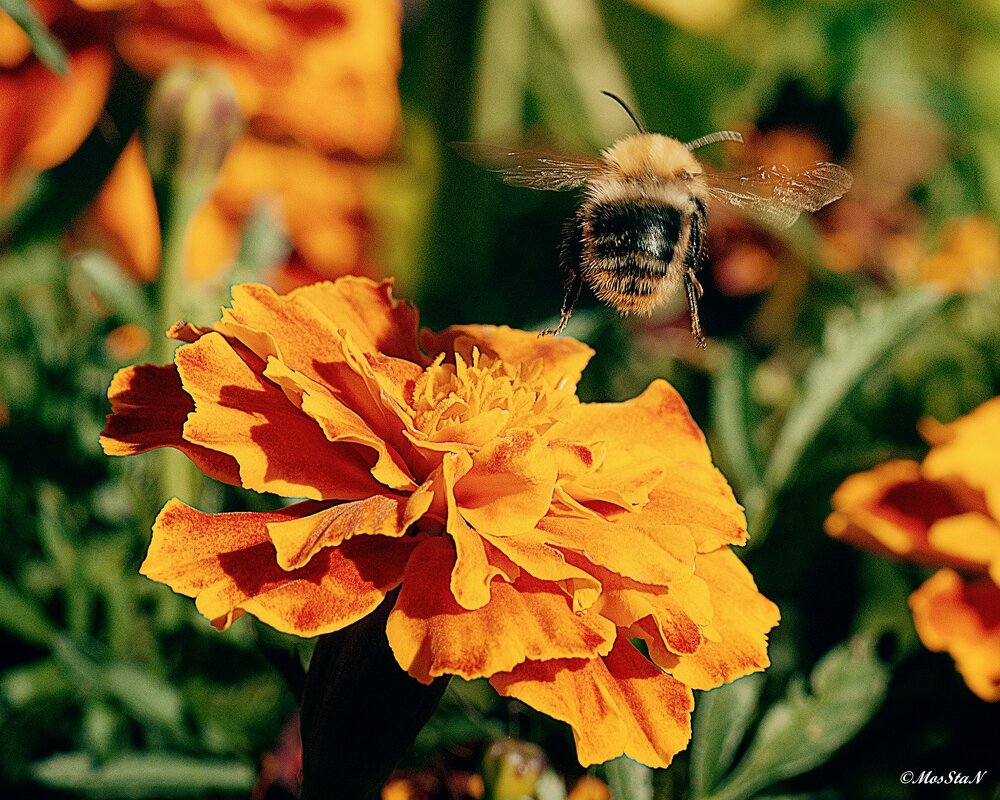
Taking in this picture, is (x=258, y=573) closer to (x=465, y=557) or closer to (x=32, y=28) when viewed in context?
(x=465, y=557)

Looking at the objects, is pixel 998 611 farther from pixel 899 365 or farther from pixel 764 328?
pixel 764 328

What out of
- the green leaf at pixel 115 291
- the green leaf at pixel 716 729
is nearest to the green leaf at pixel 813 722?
the green leaf at pixel 716 729

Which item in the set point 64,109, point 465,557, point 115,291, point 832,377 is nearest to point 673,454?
point 465,557

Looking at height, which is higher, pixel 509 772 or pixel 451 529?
pixel 451 529

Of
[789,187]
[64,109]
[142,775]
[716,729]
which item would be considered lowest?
[142,775]

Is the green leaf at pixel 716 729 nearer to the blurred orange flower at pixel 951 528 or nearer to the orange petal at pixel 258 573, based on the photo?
the blurred orange flower at pixel 951 528

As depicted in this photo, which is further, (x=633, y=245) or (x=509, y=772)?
(x=633, y=245)

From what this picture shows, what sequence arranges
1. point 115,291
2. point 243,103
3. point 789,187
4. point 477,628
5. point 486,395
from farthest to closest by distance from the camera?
point 243,103
point 115,291
point 789,187
point 486,395
point 477,628
